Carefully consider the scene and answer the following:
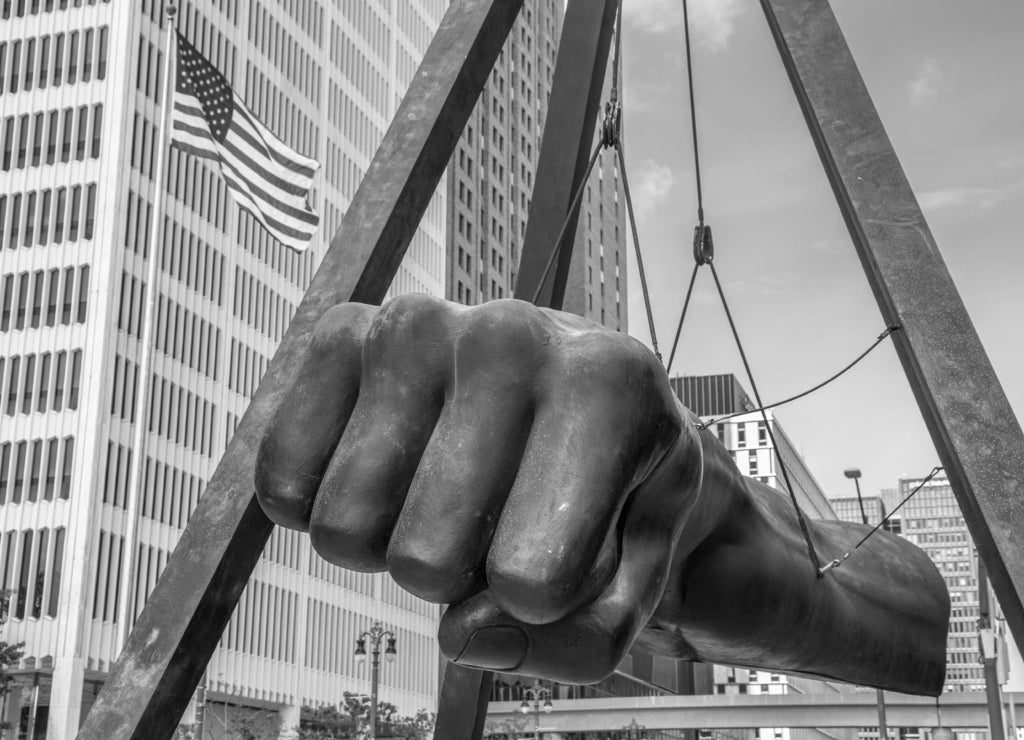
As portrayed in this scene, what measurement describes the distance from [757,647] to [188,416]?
5705cm

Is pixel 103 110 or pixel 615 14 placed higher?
pixel 103 110

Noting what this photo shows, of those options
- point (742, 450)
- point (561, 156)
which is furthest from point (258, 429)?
point (742, 450)

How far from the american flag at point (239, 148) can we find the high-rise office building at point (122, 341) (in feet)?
69.7

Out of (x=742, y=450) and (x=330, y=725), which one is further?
(x=742, y=450)

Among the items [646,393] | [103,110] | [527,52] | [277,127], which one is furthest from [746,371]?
[527,52]

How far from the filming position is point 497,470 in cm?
228

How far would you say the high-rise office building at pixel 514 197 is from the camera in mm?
93125

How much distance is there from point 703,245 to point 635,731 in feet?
226

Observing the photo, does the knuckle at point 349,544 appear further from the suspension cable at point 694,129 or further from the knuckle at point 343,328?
the suspension cable at point 694,129

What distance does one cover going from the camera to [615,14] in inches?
249

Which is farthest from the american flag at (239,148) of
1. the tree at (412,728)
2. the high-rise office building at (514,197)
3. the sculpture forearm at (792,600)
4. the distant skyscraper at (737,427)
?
the distant skyscraper at (737,427)

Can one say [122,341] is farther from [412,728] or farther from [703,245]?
[703,245]

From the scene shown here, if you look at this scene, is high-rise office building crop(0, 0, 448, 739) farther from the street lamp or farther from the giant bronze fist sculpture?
the giant bronze fist sculpture

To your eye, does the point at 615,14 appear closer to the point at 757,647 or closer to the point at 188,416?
the point at 757,647
